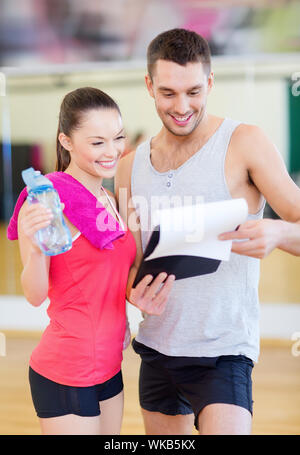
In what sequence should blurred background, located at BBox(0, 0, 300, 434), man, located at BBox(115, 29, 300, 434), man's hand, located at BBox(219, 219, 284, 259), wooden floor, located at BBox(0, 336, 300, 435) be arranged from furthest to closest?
blurred background, located at BBox(0, 0, 300, 434) < wooden floor, located at BBox(0, 336, 300, 435) < man, located at BBox(115, 29, 300, 434) < man's hand, located at BBox(219, 219, 284, 259)

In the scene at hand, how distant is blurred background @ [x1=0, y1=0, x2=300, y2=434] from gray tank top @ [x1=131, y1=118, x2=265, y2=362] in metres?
2.18

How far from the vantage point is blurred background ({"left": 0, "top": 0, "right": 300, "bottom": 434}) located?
165 inches

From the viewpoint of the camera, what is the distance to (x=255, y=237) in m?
1.39

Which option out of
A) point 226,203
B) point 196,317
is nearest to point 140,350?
point 196,317

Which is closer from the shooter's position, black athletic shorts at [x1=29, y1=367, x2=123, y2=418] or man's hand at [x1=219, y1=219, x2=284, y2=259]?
man's hand at [x1=219, y1=219, x2=284, y2=259]

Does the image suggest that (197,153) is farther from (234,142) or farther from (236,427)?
(236,427)

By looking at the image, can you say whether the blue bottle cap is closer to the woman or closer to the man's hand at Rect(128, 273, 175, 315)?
the woman

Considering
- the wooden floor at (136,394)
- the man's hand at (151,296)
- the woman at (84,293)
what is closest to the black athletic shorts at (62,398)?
the woman at (84,293)

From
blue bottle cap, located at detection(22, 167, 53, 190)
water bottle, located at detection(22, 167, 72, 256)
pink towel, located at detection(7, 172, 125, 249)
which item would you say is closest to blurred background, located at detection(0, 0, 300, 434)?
pink towel, located at detection(7, 172, 125, 249)

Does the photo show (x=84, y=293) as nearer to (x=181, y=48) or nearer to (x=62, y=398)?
(x=62, y=398)

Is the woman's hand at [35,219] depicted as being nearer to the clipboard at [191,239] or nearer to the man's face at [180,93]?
the clipboard at [191,239]

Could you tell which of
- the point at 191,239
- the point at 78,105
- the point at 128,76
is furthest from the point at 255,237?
the point at 128,76

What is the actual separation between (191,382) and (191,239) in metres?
0.54
